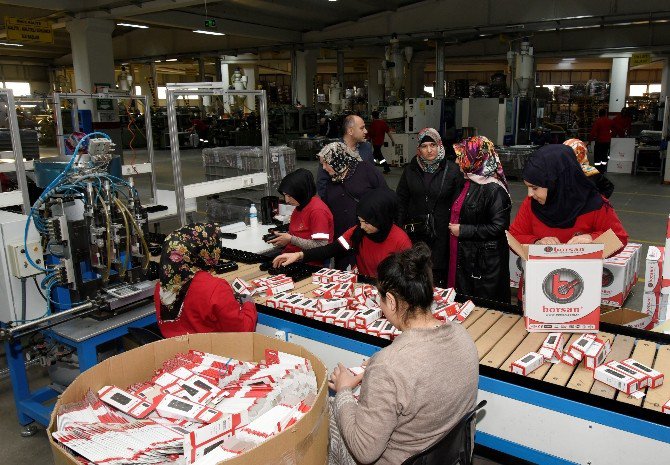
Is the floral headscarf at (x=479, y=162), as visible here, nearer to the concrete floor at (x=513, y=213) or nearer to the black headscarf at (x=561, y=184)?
the black headscarf at (x=561, y=184)

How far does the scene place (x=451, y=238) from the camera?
3459 millimetres

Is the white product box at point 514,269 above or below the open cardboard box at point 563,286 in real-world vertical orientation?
below

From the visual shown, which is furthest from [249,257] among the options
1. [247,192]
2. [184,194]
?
[247,192]

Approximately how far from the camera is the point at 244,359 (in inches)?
86.7

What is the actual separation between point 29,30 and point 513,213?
10624mm

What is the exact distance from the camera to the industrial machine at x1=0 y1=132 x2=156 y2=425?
2666 millimetres

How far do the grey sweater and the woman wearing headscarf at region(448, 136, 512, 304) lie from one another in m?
1.68

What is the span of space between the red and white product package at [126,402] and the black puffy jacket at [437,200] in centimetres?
209

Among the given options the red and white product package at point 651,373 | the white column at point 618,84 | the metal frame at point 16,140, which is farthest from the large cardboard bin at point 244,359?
the white column at point 618,84

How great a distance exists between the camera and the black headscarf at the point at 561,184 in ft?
8.64

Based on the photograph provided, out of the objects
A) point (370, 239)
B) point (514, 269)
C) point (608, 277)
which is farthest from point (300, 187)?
point (608, 277)

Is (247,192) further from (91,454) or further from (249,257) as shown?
(91,454)

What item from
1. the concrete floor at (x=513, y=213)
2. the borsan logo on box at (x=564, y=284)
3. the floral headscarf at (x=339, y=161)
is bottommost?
the concrete floor at (x=513, y=213)

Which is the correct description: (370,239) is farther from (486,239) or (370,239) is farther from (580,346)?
(580,346)
